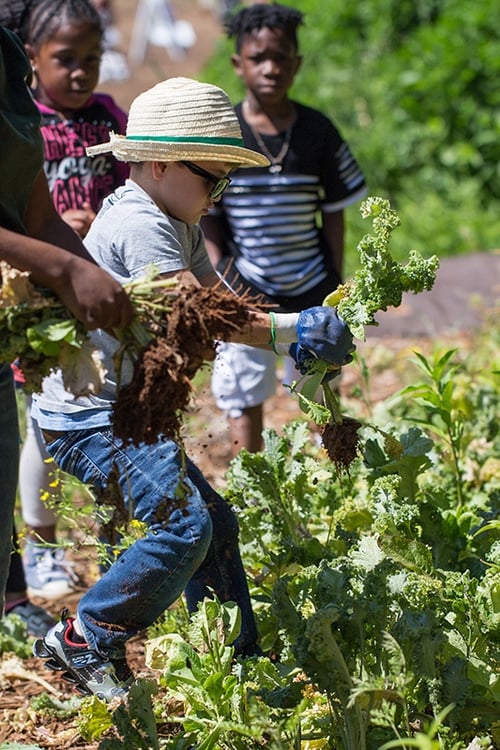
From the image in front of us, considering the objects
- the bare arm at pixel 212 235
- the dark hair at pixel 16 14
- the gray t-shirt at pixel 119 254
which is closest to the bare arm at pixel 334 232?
the bare arm at pixel 212 235

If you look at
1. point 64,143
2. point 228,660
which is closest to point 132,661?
point 228,660

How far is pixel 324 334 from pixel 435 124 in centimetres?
706

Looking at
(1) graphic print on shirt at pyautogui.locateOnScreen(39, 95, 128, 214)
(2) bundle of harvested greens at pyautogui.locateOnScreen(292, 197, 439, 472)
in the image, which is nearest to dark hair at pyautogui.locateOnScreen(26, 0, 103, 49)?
(1) graphic print on shirt at pyautogui.locateOnScreen(39, 95, 128, 214)

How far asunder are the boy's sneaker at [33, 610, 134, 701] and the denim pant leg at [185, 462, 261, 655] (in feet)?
1.02

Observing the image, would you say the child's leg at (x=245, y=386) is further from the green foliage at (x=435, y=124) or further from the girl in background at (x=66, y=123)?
the green foliage at (x=435, y=124)

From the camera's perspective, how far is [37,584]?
13.5 feet

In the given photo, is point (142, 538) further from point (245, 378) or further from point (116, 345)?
point (245, 378)

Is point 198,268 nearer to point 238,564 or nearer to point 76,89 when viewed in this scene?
point 238,564

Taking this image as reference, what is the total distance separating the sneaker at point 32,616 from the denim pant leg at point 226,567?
2.83 feet

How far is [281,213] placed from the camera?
4652 mm

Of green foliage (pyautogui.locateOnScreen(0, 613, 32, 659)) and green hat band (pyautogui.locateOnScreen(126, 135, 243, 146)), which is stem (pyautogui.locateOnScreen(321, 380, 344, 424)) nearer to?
green hat band (pyautogui.locateOnScreen(126, 135, 243, 146))

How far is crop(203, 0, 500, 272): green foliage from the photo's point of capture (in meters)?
8.80

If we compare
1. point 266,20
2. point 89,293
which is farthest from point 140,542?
point 266,20

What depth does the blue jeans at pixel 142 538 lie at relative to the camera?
2.86 metres
